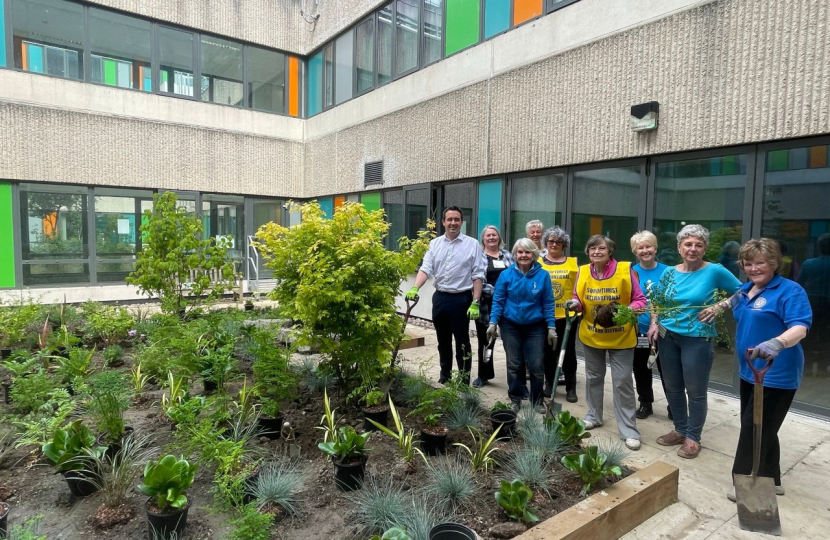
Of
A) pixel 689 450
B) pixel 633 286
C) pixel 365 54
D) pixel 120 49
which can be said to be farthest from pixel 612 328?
pixel 120 49

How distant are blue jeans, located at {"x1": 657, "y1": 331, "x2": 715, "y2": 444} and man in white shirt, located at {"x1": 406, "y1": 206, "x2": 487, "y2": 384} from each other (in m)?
1.81

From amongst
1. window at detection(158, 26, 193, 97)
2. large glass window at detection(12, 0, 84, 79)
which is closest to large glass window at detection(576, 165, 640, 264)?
window at detection(158, 26, 193, 97)

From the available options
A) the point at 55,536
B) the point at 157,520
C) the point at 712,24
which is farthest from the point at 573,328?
the point at 55,536

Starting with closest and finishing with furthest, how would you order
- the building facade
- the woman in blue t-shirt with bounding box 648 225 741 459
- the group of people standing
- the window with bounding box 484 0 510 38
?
the group of people standing < the woman in blue t-shirt with bounding box 648 225 741 459 < the building facade < the window with bounding box 484 0 510 38

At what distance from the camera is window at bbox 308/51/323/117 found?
12.2 m

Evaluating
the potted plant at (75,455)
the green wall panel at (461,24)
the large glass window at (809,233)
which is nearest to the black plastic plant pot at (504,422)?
the potted plant at (75,455)

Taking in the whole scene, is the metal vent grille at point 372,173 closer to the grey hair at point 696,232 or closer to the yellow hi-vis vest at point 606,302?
the yellow hi-vis vest at point 606,302

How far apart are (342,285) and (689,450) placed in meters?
2.83

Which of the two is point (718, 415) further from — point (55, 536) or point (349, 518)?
point (55, 536)

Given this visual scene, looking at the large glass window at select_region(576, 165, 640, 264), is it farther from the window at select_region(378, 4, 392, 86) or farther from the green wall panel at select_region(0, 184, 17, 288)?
the green wall panel at select_region(0, 184, 17, 288)

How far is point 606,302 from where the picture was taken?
3854mm

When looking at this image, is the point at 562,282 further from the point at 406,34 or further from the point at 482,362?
the point at 406,34

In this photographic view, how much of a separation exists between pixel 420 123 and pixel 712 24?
191 inches

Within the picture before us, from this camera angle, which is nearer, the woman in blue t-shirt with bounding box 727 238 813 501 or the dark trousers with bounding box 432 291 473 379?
the woman in blue t-shirt with bounding box 727 238 813 501
